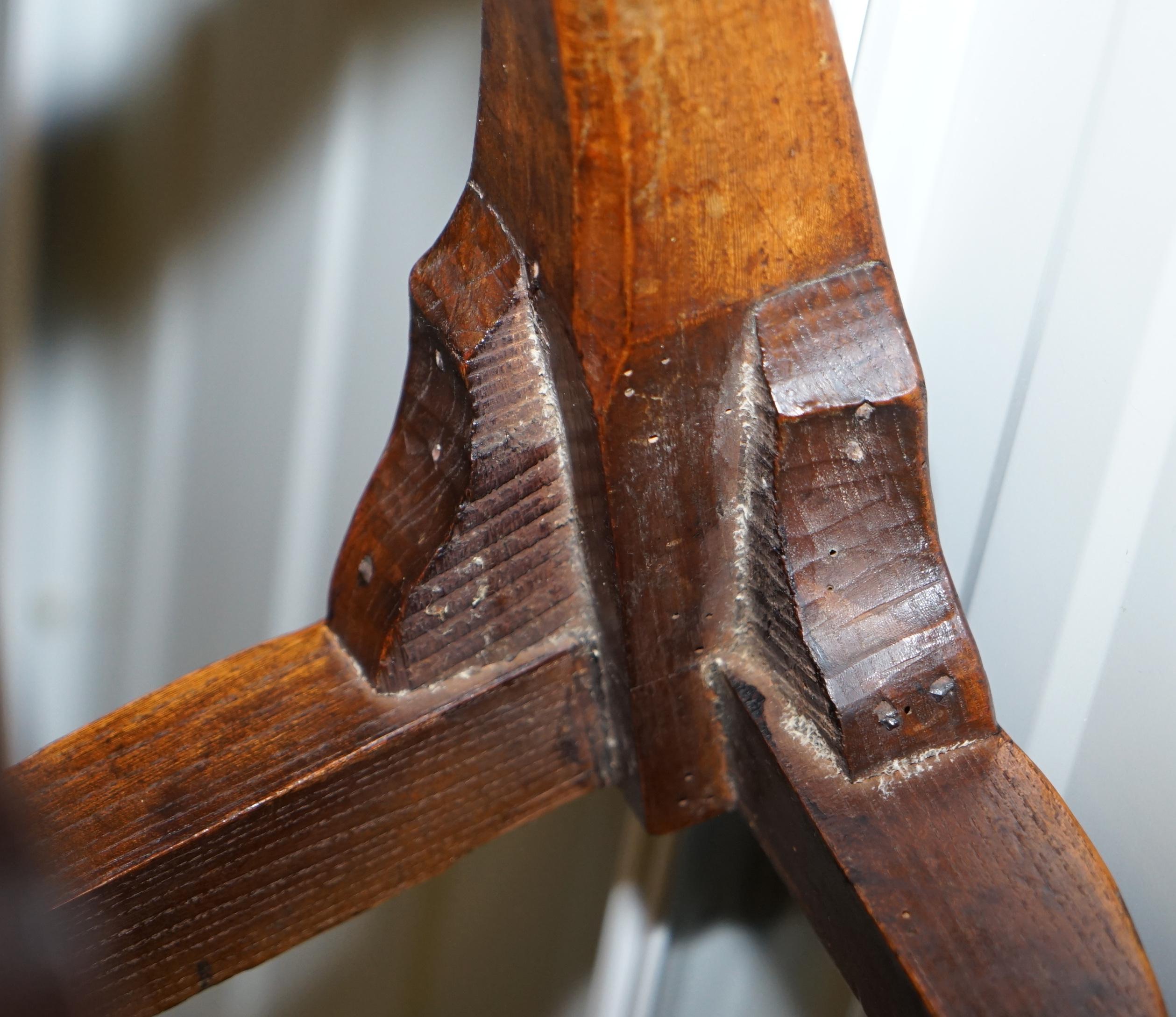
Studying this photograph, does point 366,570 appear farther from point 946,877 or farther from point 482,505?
point 946,877

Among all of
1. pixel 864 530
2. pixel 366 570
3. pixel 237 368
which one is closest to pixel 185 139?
pixel 237 368

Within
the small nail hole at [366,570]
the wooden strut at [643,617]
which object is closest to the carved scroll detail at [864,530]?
the wooden strut at [643,617]

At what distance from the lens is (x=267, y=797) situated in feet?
1.24

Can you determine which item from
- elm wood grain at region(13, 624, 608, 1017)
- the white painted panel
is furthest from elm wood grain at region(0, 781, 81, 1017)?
the white painted panel

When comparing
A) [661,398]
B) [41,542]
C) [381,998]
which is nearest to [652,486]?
[661,398]

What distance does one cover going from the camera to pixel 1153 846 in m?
0.41

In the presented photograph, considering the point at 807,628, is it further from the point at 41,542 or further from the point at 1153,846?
the point at 41,542

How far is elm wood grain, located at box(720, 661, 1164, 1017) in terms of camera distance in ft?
1.08

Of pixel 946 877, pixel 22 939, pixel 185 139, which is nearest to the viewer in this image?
pixel 22 939

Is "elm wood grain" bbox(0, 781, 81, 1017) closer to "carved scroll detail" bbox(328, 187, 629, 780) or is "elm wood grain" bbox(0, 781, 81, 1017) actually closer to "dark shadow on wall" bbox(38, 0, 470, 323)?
"carved scroll detail" bbox(328, 187, 629, 780)

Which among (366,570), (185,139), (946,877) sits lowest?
(946,877)

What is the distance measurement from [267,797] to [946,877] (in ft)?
0.71

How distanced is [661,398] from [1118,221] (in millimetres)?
186

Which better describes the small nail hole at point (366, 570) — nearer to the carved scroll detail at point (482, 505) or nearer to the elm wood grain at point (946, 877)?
the carved scroll detail at point (482, 505)
